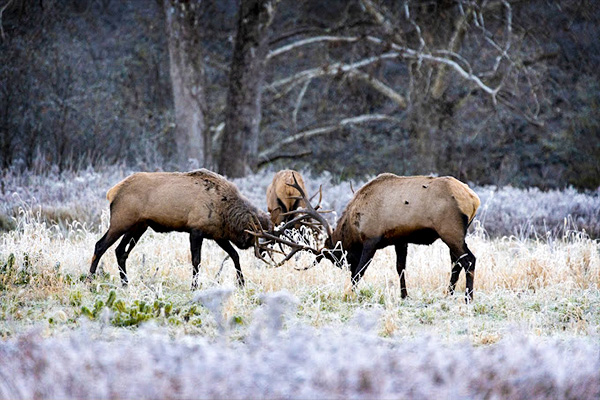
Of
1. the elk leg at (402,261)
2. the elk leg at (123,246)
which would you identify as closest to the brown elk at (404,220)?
the elk leg at (402,261)

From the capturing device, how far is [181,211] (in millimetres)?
7414

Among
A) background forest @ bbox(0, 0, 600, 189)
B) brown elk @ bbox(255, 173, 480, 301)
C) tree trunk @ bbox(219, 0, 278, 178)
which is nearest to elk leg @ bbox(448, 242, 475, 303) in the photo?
brown elk @ bbox(255, 173, 480, 301)

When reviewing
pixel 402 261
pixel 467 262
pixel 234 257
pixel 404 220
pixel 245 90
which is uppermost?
pixel 245 90

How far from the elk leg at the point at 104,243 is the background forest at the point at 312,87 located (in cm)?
727

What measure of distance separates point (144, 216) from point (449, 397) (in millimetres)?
4476

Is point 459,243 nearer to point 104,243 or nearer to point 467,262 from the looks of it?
point 467,262

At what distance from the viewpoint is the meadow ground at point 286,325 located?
3.58m

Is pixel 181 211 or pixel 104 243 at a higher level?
pixel 181 211

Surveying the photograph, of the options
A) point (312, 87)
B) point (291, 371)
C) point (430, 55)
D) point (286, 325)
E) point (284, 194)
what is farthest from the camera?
point (312, 87)

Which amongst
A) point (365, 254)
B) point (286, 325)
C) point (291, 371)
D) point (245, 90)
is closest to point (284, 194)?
point (365, 254)

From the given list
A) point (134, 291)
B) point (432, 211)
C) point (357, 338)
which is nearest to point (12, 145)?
point (134, 291)

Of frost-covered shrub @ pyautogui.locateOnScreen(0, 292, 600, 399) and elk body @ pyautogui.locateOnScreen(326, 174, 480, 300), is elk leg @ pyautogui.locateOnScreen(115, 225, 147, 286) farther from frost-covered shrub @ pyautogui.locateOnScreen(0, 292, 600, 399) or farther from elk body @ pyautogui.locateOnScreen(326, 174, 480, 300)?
frost-covered shrub @ pyautogui.locateOnScreen(0, 292, 600, 399)

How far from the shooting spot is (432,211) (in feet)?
22.6

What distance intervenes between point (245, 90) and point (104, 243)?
9.43 meters
